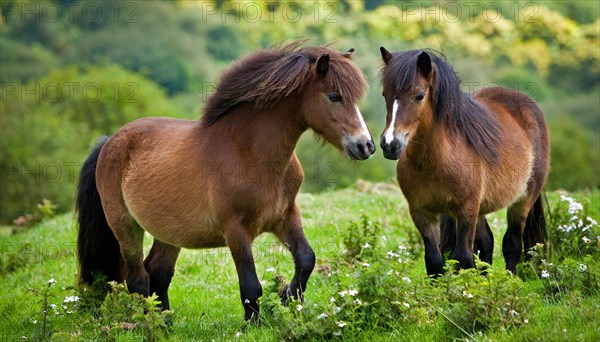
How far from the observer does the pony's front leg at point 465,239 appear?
7363 millimetres

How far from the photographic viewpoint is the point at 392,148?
22.3 ft

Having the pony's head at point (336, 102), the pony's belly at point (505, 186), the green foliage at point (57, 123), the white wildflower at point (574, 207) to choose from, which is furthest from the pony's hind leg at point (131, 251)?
the green foliage at point (57, 123)

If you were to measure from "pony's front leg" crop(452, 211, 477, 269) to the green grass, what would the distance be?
1.75 ft

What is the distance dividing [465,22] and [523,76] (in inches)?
168

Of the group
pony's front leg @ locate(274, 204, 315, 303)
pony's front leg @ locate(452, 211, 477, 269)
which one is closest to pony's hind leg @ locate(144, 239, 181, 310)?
pony's front leg @ locate(274, 204, 315, 303)

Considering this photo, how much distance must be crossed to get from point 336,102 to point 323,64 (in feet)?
1.15

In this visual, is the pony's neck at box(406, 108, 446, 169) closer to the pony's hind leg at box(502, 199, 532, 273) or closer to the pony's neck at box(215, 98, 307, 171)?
the pony's neck at box(215, 98, 307, 171)

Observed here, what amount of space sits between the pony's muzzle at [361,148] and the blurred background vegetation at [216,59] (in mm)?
14265

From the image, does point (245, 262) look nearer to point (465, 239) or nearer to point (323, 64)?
point (323, 64)

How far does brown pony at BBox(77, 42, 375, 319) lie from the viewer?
680cm

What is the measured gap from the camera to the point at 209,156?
718 centimetres

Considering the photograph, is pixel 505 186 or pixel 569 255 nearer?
pixel 505 186

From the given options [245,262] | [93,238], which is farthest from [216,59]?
[245,262]

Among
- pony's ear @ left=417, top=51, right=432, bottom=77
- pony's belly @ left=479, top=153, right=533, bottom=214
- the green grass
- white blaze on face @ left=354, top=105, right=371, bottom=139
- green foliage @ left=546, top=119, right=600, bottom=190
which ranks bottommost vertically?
green foliage @ left=546, top=119, right=600, bottom=190
